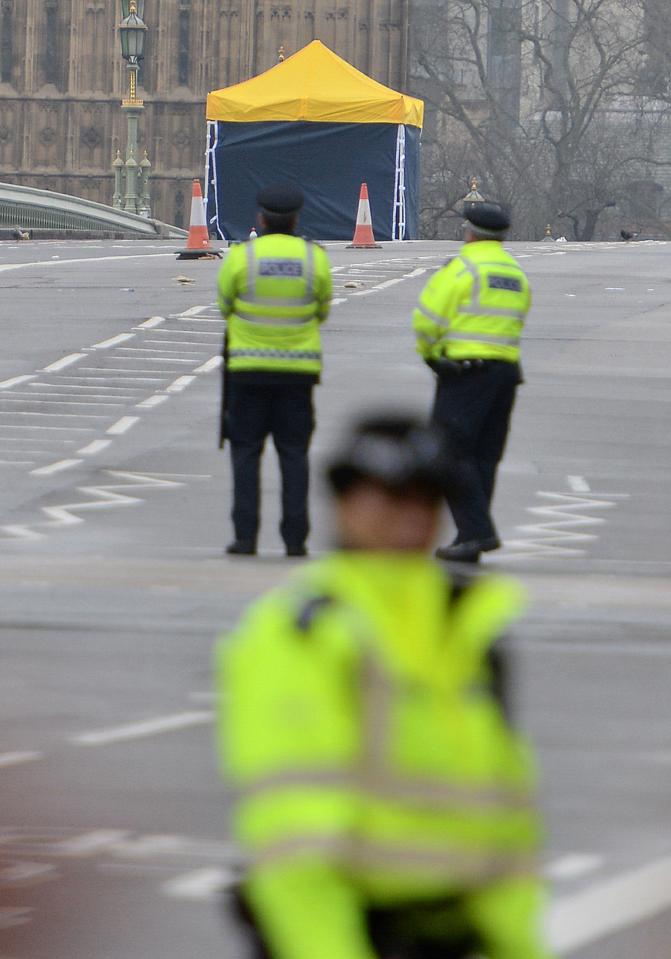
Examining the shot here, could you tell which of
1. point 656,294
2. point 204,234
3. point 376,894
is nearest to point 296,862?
point 376,894

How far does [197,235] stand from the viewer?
33.9 meters

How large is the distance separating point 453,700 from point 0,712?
4916 millimetres

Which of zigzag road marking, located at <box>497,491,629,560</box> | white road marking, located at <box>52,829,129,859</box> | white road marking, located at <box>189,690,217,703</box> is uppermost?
white road marking, located at <box>52,829,129,859</box>

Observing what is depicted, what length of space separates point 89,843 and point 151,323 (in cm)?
1756

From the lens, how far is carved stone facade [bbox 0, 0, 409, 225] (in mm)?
81812

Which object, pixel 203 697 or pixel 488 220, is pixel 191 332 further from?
pixel 203 697

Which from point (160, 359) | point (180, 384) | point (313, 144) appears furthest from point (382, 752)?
point (313, 144)

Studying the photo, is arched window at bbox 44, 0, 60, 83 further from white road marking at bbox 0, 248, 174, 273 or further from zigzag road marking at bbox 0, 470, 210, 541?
zigzag road marking at bbox 0, 470, 210, 541

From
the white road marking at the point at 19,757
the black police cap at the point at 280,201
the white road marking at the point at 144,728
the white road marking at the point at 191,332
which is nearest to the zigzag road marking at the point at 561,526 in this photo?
the black police cap at the point at 280,201

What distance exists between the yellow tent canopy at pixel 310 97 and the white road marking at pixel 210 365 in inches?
1081

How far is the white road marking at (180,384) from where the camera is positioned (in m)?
18.8

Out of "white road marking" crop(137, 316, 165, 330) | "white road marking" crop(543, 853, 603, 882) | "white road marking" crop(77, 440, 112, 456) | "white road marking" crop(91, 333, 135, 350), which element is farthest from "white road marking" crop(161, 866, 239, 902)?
"white road marking" crop(137, 316, 165, 330)

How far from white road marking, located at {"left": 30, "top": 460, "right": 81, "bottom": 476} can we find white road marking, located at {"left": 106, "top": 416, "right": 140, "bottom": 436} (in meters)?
1.41

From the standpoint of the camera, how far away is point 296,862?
9.03 ft
